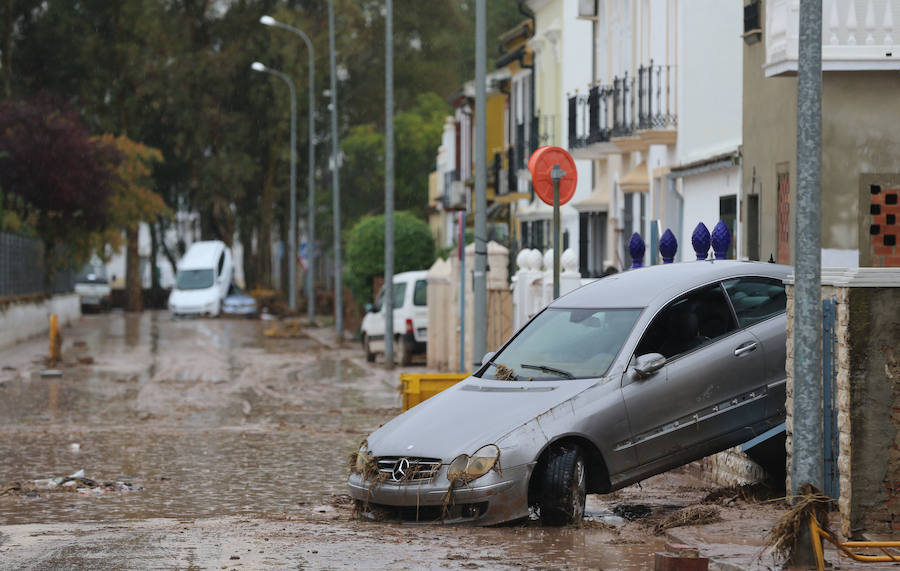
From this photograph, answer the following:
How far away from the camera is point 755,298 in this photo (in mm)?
12836

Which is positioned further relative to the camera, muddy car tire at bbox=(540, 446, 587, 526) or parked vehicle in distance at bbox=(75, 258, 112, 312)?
parked vehicle in distance at bbox=(75, 258, 112, 312)

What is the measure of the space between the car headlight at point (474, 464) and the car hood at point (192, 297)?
180 ft

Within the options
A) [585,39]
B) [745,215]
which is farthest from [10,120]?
[745,215]

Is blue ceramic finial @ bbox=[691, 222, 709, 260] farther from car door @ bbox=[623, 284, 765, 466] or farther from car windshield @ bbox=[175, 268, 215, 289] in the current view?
car windshield @ bbox=[175, 268, 215, 289]

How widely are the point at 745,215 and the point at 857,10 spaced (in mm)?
4711

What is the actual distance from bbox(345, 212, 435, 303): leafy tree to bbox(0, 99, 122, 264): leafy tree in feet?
56.3

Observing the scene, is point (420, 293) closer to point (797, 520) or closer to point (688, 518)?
point (688, 518)

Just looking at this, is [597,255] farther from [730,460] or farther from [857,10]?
[730,460]

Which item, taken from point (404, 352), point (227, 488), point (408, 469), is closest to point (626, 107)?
point (404, 352)

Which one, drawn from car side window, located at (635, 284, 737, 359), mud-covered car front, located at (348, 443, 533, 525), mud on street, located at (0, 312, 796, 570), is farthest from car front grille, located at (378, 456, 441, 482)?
car side window, located at (635, 284, 737, 359)

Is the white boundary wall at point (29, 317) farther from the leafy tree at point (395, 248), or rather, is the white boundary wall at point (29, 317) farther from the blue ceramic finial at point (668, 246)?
the blue ceramic finial at point (668, 246)

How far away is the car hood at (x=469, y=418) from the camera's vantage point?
11227 millimetres

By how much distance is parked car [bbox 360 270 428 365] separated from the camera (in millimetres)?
32219

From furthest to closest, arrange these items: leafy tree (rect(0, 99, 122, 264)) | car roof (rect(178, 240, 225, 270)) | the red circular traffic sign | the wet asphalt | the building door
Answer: car roof (rect(178, 240, 225, 270))
leafy tree (rect(0, 99, 122, 264))
the building door
the red circular traffic sign
the wet asphalt
